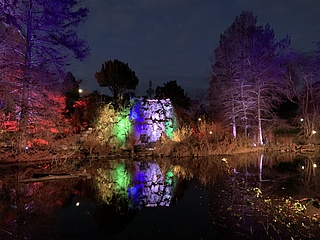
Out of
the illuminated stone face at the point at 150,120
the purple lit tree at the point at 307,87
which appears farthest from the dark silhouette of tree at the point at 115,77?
the purple lit tree at the point at 307,87

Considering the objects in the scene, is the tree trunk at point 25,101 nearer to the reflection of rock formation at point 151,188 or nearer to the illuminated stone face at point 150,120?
the reflection of rock formation at point 151,188

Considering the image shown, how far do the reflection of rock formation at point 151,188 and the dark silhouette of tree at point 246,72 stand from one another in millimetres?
13367

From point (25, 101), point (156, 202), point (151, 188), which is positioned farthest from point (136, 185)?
point (25, 101)

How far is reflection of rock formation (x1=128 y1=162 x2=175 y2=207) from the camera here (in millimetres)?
9305

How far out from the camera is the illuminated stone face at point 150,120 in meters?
24.4

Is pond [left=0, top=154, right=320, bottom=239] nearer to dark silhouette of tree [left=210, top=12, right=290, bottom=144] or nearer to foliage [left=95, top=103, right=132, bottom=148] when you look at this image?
foliage [left=95, top=103, right=132, bottom=148]

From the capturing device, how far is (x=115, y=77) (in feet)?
120

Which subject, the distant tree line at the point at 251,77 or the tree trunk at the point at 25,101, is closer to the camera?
the tree trunk at the point at 25,101

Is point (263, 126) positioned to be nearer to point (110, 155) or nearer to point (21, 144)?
point (110, 155)

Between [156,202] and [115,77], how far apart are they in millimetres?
28745

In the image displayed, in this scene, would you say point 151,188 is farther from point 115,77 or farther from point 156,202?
point 115,77

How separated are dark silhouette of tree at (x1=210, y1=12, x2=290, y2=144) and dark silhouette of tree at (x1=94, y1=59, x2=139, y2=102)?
42.7ft

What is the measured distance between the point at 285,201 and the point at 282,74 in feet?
74.2

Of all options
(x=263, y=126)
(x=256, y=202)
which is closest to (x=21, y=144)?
(x=256, y=202)
